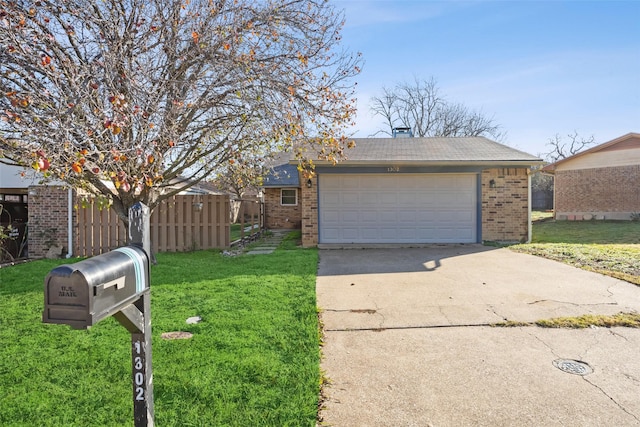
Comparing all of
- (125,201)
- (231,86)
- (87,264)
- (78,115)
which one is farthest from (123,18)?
(87,264)

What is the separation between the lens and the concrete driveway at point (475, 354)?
2.67 metres

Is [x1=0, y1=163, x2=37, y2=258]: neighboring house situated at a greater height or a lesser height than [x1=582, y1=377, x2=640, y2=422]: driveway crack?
greater

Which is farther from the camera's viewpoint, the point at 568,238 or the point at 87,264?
the point at 568,238

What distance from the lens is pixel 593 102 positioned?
53.1 ft

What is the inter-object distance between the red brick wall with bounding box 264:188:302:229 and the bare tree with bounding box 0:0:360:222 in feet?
35.2

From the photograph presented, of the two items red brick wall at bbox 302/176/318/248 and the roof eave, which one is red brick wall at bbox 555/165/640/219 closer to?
the roof eave

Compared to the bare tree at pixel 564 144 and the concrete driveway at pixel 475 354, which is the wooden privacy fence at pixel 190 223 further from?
the bare tree at pixel 564 144

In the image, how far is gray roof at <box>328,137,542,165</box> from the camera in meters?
11.1

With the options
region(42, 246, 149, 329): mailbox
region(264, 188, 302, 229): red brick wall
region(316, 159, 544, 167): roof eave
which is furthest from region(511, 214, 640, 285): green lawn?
region(264, 188, 302, 229): red brick wall

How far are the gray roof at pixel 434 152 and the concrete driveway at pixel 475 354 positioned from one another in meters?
4.91

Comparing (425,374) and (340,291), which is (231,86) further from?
(425,374)

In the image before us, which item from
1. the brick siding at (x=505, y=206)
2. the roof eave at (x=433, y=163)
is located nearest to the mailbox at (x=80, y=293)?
the roof eave at (x=433, y=163)

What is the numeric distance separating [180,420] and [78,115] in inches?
132

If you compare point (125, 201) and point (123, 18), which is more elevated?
point (123, 18)
